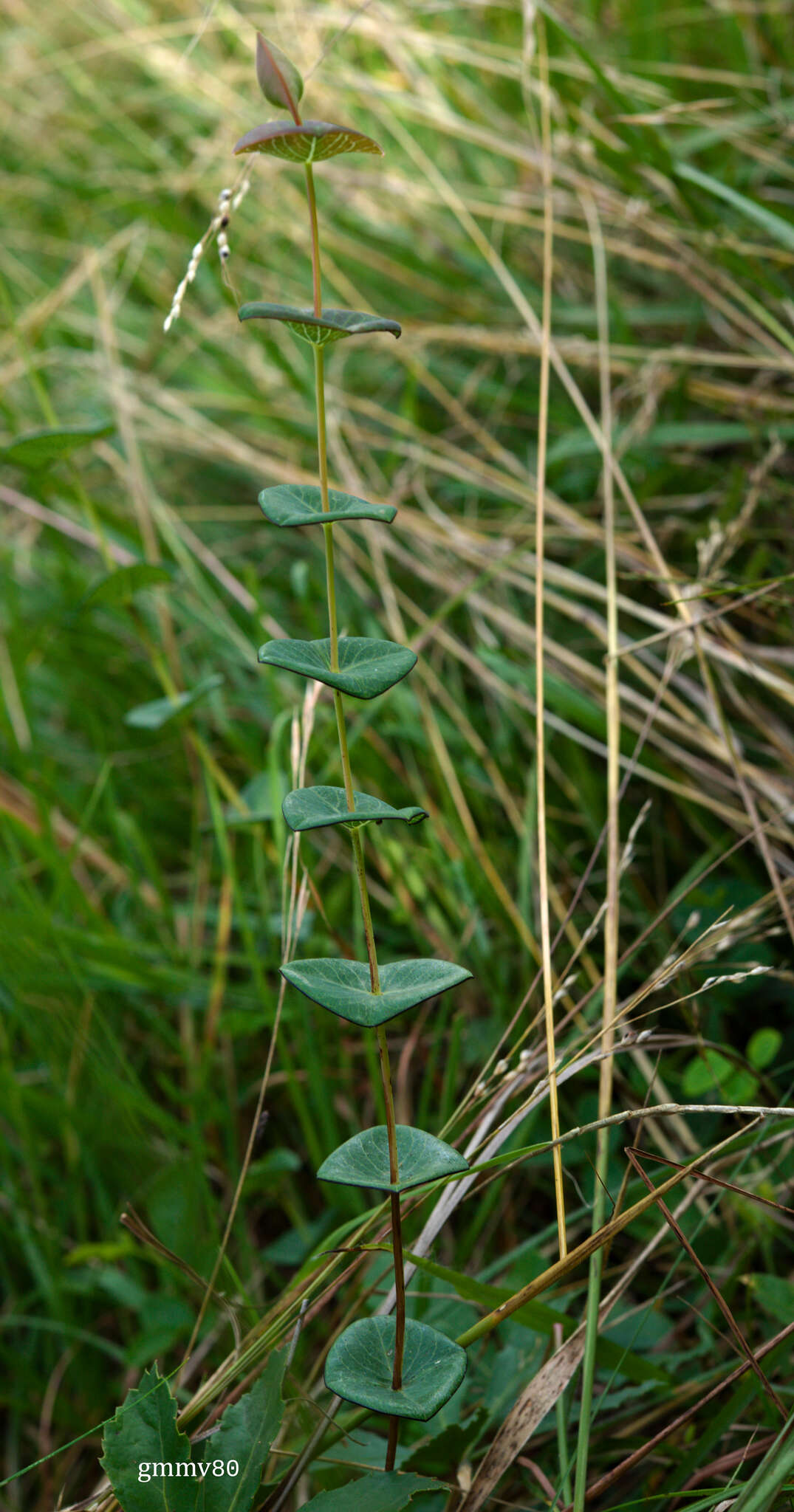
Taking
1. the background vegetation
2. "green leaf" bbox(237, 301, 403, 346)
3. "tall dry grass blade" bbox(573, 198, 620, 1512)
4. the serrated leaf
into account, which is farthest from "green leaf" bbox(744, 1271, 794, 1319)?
the serrated leaf

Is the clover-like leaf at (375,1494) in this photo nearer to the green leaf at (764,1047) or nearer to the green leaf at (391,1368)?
the green leaf at (391,1368)

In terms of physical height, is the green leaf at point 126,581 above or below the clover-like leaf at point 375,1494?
above

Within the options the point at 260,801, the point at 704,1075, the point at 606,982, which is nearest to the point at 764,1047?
the point at 704,1075

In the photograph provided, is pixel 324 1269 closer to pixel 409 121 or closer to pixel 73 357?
pixel 73 357

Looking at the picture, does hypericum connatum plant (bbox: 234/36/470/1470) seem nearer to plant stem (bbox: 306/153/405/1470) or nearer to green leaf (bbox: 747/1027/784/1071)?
plant stem (bbox: 306/153/405/1470)

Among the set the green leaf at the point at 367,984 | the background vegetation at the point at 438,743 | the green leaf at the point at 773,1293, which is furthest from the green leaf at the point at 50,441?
the green leaf at the point at 773,1293
